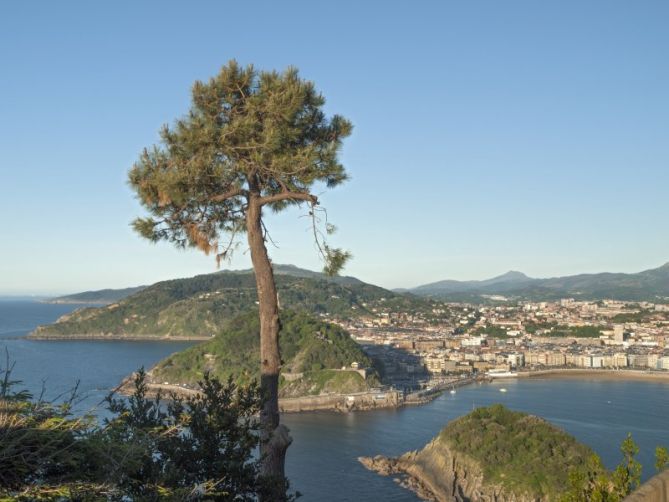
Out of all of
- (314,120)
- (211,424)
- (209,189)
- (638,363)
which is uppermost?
(314,120)

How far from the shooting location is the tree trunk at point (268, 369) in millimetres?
3479

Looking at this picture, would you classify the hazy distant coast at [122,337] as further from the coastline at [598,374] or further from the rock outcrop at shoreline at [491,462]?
the rock outcrop at shoreline at [491,462]

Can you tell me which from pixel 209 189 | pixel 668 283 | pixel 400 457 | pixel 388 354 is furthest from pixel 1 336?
pixel 668 283

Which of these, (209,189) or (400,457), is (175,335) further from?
(209,189)

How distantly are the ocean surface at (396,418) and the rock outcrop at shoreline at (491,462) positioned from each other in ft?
4.79

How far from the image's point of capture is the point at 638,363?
6269 centimetres

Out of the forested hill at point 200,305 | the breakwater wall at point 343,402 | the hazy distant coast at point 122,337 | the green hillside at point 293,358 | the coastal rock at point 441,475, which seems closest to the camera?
the coastal rock at point 441,475

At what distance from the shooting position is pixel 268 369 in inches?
151

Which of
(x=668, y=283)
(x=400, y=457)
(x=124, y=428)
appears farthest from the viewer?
(x=668, y=283)

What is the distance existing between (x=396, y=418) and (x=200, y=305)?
211ft

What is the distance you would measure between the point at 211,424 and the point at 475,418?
25.3 meters

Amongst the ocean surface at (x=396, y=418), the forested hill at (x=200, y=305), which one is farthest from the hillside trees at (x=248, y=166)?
the forested hill at (x=200, y=305)

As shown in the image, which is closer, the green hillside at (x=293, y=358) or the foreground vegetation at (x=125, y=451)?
the foreground vegetation at (x=125, y=451)

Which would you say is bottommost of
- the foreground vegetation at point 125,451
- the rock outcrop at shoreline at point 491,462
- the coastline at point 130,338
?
the rock outcrop at shoreline at point 491,462
